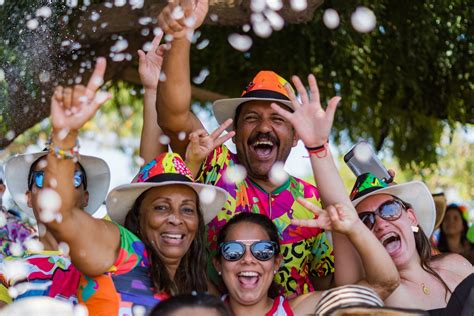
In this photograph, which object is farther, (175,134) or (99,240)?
(175,134)

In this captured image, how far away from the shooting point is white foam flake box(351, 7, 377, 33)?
6.37m

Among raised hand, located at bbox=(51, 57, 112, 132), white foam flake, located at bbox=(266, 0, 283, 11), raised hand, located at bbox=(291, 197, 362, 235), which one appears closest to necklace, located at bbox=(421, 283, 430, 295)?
raised hand, located at bbox=(291, 197, 362, 235)

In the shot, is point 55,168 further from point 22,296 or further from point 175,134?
point 175,134


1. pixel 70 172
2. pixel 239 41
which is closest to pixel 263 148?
pixel 70 172

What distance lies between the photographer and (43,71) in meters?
5.38

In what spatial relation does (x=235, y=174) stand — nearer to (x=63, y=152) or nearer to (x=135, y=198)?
(x=135, y=198)

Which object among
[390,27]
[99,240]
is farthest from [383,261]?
[390,27]

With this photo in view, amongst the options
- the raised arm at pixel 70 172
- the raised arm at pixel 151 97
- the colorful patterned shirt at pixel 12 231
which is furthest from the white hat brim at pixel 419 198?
the colorful patterned shirt at pixel 12 231

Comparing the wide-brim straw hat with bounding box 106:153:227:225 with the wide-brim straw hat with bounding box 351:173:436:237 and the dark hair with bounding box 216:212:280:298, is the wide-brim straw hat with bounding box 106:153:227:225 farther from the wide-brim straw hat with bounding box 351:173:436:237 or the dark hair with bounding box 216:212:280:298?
the wide-brim straw hat with bounding box 351:173:436:237

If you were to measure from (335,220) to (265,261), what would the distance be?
0.38 metres

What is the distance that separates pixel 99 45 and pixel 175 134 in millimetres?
1869

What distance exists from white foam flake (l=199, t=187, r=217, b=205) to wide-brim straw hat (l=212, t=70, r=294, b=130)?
2.16 ft

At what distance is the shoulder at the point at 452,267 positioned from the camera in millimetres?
4043

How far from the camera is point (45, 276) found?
3680mm
